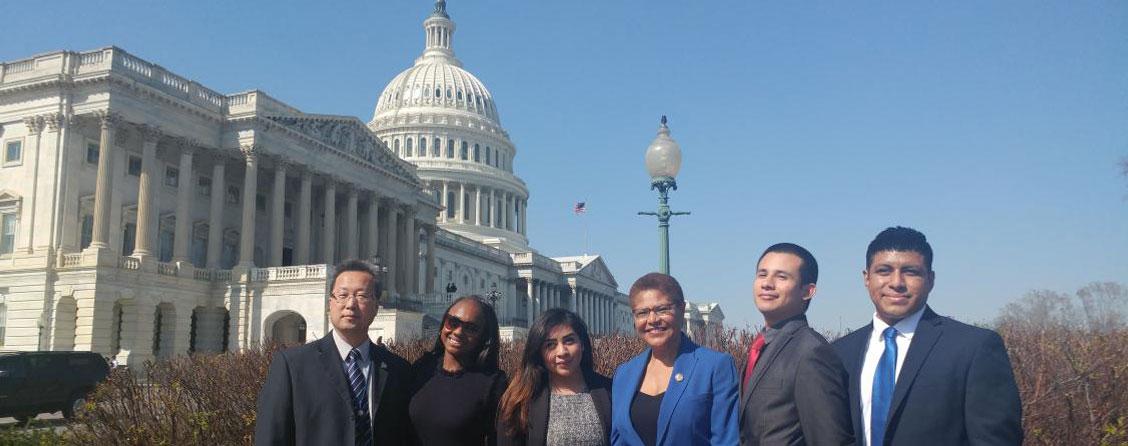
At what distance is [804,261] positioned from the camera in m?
5.30

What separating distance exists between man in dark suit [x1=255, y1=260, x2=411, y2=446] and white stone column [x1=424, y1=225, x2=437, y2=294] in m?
63.4


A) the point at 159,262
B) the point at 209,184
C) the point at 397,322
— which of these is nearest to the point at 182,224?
the point at 159,262

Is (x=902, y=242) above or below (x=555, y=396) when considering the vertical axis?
above

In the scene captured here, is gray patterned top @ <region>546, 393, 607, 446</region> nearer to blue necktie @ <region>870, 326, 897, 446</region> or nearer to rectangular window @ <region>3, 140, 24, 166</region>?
blue necktie @ <region>870, 326, 897, 446</region>

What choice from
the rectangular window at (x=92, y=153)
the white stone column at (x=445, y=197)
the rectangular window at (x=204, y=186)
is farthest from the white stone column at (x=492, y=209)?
the rectangular window at (x=92, y=153)

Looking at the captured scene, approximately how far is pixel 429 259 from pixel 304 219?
20282 mm

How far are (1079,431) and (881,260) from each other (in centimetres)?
460

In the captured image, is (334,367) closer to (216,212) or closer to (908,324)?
(908,324)

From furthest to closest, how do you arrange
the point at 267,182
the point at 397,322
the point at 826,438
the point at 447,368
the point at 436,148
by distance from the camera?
the point at 436,148
the point at 267,182
the point at 397,322
the point at 447,368
the point at 826,438

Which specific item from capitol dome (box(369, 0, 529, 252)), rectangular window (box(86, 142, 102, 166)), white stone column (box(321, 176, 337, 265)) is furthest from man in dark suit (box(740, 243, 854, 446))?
capitol dome (box(369, 0, 529, 252))

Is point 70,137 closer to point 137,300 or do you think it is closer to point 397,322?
point 137,300

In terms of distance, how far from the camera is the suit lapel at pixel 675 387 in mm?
5125

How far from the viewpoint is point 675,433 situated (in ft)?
16.6

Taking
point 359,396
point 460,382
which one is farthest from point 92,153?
point 460,382
